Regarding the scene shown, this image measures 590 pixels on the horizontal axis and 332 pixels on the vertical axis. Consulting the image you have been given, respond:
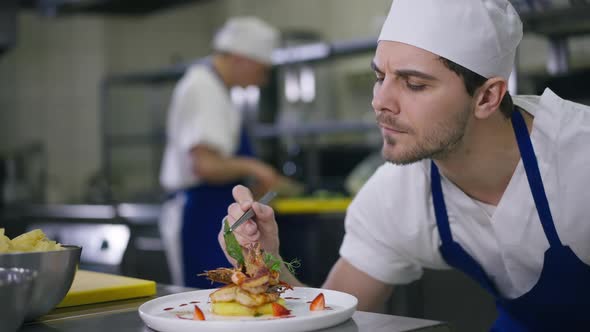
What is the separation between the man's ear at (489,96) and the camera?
141cm

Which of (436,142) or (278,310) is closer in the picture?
(278,310)

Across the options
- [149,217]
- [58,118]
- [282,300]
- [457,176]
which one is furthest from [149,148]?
[282,300]

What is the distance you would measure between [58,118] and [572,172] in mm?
5978

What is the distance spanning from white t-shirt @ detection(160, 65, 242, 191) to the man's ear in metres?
1.69

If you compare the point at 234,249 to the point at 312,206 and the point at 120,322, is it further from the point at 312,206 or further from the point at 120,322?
the point at 312,206

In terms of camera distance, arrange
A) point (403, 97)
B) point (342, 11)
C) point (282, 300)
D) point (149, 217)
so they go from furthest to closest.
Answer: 1. point (342, 11)
2. point (149, 217)
3. point (403, 97)
4. point (282, 300)

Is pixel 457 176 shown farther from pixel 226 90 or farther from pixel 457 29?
pixel 226 90

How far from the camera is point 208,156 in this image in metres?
2.94

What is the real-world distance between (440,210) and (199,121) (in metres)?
1.66

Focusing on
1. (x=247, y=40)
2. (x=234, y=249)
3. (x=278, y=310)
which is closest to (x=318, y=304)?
(x=278, y=310)

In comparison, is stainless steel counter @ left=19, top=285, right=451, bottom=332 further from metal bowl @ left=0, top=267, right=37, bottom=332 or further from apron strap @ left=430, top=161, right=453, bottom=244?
apron strap @ left=430, top=161, right=453, bottom=244

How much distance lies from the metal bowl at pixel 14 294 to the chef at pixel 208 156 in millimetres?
1922

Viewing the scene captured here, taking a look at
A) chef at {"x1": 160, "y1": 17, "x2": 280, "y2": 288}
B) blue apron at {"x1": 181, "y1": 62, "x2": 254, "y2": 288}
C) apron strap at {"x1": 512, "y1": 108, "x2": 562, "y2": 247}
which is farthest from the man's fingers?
blue apron at {"x1": 181, "y1": 62, "x2": 254, "y2": 288}

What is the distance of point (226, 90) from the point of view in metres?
3.13
